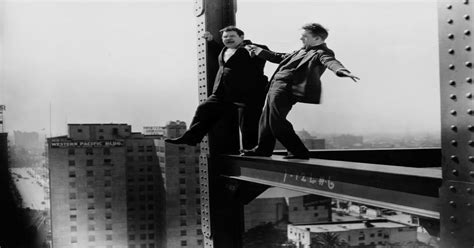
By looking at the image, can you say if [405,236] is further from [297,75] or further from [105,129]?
[297,75]

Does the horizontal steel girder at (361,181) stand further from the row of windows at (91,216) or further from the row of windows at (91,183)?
the row of windows at (91,216)

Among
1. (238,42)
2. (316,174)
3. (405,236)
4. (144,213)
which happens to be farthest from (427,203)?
(144,213)

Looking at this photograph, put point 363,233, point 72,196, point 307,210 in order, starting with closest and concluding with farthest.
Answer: point 363,233 → point 72,196 → point 307,210

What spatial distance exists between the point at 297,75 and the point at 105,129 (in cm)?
2822

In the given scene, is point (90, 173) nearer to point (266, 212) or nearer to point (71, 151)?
point (71, 151)

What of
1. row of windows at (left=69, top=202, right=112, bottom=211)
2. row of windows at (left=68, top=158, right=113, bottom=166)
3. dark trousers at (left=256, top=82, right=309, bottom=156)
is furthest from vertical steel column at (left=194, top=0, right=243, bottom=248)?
row of windows at (left=69, top=202, right=112, bottom=211)

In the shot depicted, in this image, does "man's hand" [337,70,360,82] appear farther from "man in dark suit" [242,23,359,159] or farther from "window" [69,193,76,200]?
"window" [69,193,76,200]

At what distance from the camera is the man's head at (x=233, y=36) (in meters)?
5.48

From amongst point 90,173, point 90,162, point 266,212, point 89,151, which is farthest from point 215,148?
point 266,212

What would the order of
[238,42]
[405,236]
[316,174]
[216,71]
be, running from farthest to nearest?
[405,236], [216,71], [238,42], [316,174]

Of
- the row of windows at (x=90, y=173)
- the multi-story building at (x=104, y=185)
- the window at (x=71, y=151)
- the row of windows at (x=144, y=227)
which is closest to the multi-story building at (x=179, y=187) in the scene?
the multi-story building at (x=104, y=185)

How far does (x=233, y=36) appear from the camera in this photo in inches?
216

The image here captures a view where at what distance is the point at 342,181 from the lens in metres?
3.68

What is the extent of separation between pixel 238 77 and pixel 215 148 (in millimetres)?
1061
